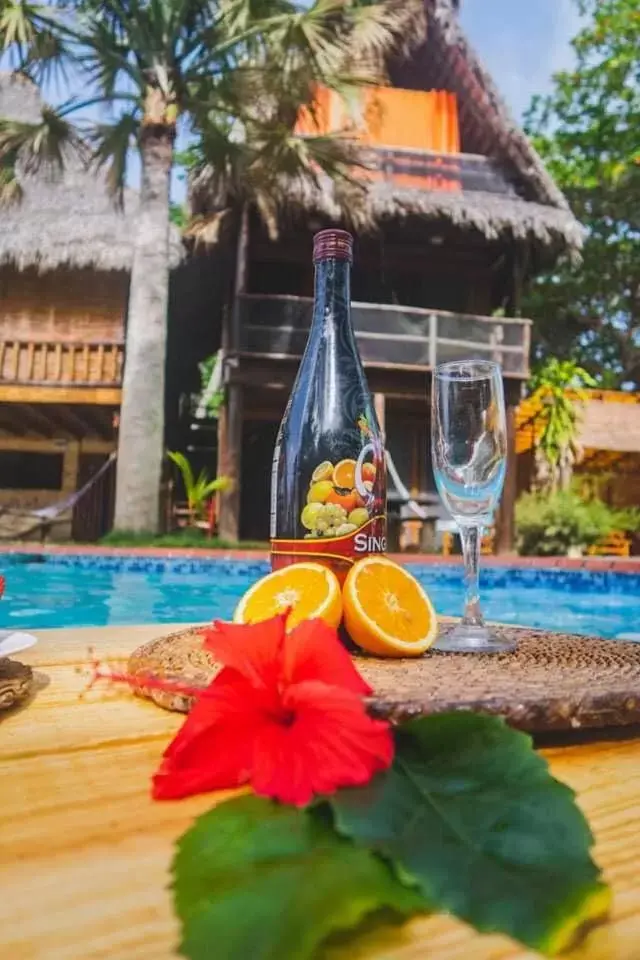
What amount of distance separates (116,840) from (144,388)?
764cm

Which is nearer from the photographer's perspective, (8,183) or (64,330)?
(8,183)

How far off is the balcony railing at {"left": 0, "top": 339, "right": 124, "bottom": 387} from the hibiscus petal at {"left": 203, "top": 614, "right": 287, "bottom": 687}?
9823 mm

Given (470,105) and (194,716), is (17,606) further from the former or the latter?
(470,105)

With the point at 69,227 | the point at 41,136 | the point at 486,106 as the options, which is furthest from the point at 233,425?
the point at 486,106

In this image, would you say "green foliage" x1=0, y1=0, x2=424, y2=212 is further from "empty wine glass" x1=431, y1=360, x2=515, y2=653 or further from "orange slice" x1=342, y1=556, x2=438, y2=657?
"orange slice" x1=342, y1=556, x2=438, y2=657

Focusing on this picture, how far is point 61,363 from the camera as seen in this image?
991 cm

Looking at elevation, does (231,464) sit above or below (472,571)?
above

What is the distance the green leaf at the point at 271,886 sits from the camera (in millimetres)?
293

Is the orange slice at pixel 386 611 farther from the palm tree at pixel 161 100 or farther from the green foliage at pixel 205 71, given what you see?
the green foliage at pixel 205 71

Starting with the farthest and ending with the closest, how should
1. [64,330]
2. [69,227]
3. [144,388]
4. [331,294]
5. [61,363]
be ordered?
[64,330]
[69,227]
[61,363]
[144,388]
[331,294]

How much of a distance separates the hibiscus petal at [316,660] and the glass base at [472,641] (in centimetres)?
47

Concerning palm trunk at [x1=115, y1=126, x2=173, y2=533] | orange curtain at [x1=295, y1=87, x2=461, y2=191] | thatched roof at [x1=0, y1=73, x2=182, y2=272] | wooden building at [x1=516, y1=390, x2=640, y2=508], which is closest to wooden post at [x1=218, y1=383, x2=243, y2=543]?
palm trunk at [x1=115, y1=126, x2=173, y2=533]

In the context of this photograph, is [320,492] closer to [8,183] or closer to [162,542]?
[162,542]

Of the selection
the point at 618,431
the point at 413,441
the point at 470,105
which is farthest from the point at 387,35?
the point at 618,431
